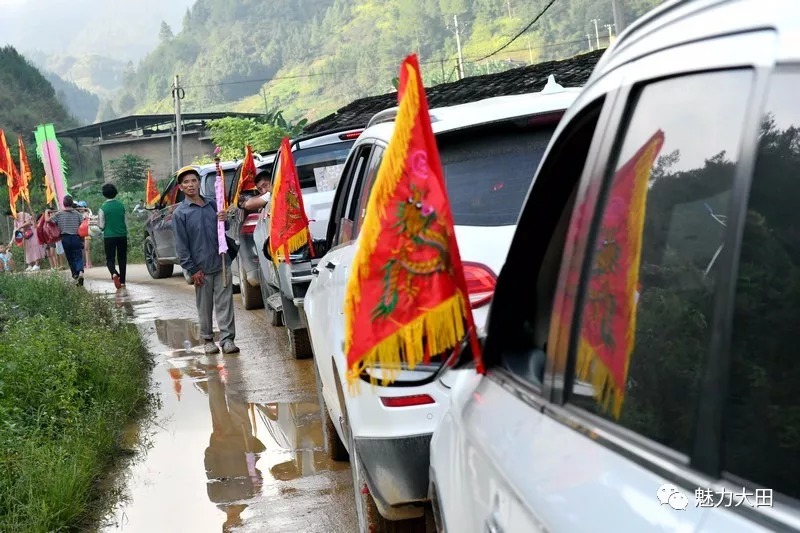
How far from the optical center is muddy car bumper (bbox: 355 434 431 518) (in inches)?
152

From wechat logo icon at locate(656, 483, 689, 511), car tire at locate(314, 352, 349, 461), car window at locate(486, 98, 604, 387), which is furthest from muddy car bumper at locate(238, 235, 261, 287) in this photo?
wechat logo icon at locate(656, 483, 689, 511)

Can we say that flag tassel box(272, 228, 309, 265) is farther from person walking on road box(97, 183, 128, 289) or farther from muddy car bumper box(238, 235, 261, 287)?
person walking on road box(97, 183, 128, 289)

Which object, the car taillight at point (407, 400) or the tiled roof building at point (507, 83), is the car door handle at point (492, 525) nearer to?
the car taillight at point (407, 400)

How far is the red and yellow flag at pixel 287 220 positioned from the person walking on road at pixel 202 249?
74.9 inches

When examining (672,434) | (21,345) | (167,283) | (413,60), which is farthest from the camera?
(167,283)

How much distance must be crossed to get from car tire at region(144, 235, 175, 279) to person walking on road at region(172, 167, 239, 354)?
9508mm

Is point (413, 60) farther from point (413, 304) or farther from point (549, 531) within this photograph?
point (549, 531)

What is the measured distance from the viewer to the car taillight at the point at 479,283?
3754mm

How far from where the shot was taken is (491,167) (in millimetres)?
4336

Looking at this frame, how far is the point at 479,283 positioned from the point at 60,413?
4132 mm

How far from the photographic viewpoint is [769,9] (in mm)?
1286

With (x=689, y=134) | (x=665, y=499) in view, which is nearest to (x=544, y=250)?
(x=689, y=134)

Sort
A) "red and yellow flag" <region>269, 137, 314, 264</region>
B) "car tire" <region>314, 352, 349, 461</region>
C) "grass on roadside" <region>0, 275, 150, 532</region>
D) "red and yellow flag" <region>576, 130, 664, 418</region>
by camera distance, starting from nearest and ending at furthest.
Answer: "red and yellow flag" <region>576, 130, 664, 418</region>
"grass on roadside" <region>0, 275, 150, 532</region>
"car tire" <region>314, 352, 349, 461</region>
"red and yellow flag" <region>269, 137, 314, 264</region>

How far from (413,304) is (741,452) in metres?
1.06
